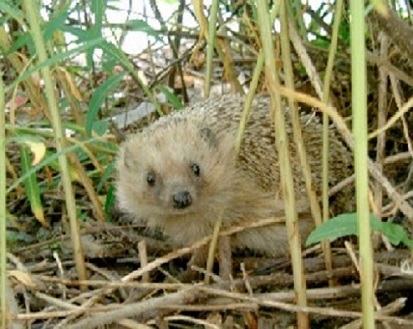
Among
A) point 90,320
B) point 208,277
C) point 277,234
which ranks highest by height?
point 277,234

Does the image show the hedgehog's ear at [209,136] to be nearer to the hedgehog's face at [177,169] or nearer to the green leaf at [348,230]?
the hedgehog's face at [177,169]

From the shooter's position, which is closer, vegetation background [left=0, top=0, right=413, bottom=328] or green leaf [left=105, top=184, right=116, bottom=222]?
vegetation background [left=0, top=0, right=413, bottom=328]

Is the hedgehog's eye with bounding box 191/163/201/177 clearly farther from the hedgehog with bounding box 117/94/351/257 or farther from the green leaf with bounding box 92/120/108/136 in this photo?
the green leaf with bounding box 92/120/108/136

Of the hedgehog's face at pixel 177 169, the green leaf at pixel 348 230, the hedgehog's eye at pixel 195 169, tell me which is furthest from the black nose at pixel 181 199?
the green leaf at pixel 348 230

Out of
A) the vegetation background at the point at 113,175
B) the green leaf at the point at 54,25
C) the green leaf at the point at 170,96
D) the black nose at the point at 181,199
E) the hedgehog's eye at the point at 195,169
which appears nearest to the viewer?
the vegetation background at the point at 113,175

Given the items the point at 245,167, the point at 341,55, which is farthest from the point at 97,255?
the point at 341,55

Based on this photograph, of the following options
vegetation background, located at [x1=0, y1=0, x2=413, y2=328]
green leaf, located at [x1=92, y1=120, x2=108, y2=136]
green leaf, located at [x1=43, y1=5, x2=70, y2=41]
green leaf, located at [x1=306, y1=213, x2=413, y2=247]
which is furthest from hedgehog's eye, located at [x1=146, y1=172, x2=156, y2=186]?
green leaf, located at [x1=306, y1=213, x2=413, y2=247]

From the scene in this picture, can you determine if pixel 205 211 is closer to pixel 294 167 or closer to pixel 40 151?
pixel 294 167

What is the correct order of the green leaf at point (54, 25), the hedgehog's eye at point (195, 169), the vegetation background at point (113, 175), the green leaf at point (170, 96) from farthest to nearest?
the green leaf at point (170, 96) → the hedgehog's eye at point (195, 169) → the green leaf at point (54, 25) → the vegetation background at point (113, 175)
